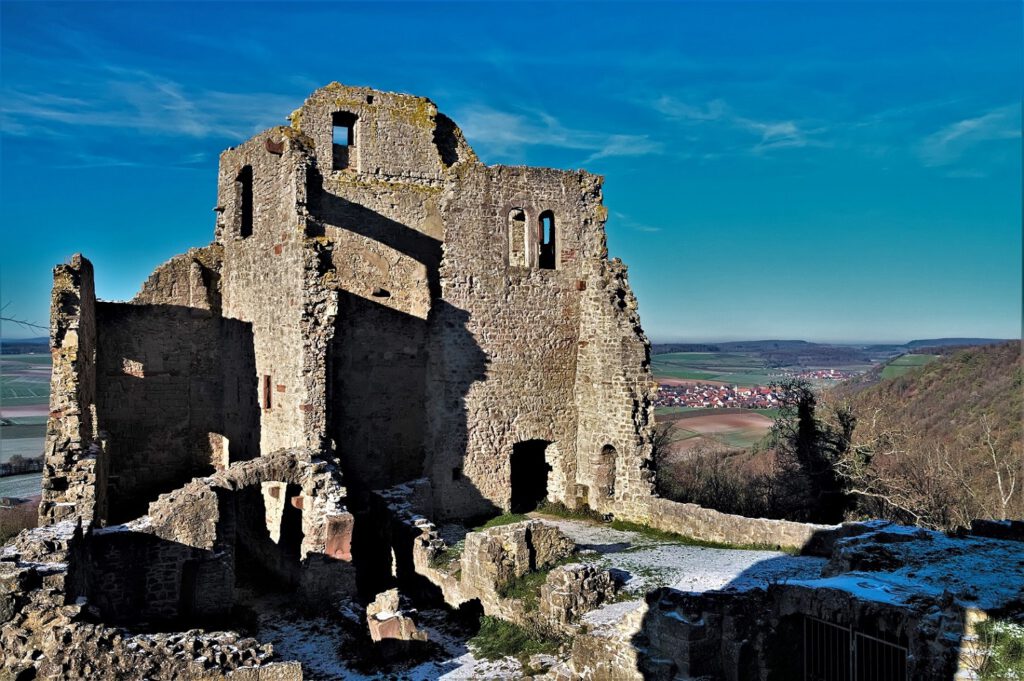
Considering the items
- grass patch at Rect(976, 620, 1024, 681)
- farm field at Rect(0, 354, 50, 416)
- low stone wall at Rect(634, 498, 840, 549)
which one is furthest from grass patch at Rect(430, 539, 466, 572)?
farm field at Rect(0, 354, 50, 416)

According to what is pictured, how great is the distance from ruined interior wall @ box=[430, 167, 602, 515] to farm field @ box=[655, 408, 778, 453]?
2181 cm

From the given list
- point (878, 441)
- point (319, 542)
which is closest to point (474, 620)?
point (319, 542)

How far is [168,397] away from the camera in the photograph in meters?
18.4

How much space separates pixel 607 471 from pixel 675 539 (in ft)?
8.13

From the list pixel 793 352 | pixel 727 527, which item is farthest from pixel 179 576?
pixel 793 352

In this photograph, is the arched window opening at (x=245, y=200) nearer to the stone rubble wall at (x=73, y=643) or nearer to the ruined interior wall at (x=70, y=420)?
the ruined interior wall at (x=70, y=420)

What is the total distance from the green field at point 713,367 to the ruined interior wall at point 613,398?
35.9 meters

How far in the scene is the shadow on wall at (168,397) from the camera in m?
17.7

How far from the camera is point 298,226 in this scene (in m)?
15.3

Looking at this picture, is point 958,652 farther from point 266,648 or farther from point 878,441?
point 878,441

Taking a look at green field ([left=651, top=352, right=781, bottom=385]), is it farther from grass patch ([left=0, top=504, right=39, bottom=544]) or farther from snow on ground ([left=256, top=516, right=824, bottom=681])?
snow on ground ([left=256, top=516, right=824, bottom=681])

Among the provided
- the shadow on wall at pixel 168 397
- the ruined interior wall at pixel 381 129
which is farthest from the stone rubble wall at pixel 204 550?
the ruined interior wall at pixel 381 129

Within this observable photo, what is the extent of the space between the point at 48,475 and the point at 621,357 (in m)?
10.5

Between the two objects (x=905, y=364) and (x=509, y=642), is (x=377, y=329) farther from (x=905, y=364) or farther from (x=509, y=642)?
(x=905, y=364)
